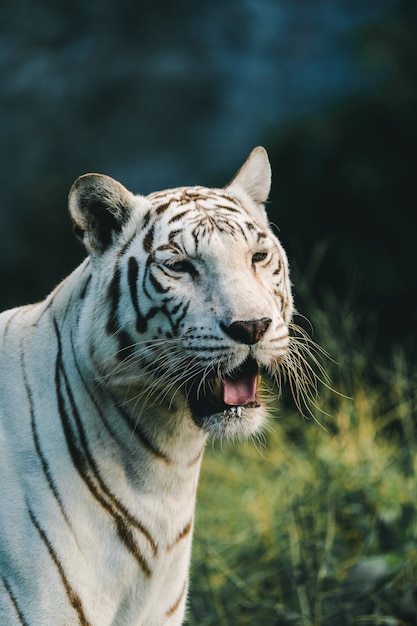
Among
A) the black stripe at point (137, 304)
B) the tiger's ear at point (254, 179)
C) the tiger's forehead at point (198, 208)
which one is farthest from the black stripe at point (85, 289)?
the tiger's ear at point (254, 179)

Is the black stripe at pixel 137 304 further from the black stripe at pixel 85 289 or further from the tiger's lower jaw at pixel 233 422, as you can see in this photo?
the tiger's lower jaw at pixel 233 422

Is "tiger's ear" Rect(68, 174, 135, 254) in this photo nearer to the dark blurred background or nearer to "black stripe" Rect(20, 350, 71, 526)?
"black stripe" Rect(20, 350, 71, 526)

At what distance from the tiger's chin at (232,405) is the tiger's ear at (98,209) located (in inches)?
16.7

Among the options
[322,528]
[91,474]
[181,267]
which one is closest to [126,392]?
[91,474]

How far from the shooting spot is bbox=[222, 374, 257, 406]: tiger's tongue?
2027 millimetres

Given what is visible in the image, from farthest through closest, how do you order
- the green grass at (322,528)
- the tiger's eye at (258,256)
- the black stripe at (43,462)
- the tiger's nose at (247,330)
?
the green grass at (322,528) → the tiger's eye at (258,256) → the black stripe at (43,462) → the tiger's nose at (247,330)

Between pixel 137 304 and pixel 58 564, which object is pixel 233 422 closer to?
pixel 137 304

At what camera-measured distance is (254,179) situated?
2381 mm

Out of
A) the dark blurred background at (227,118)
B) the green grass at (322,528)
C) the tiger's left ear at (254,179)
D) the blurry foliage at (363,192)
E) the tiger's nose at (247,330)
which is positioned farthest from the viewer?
the dark blurred background at (227,118)

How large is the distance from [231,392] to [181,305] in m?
0.24

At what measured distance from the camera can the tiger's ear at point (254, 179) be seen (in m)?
2.37

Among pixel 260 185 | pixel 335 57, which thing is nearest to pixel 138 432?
pixel 260 185

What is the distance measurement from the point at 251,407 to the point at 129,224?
53 cm

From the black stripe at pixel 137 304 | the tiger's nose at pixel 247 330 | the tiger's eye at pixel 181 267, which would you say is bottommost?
the tiger's nose at pixel 247 330
